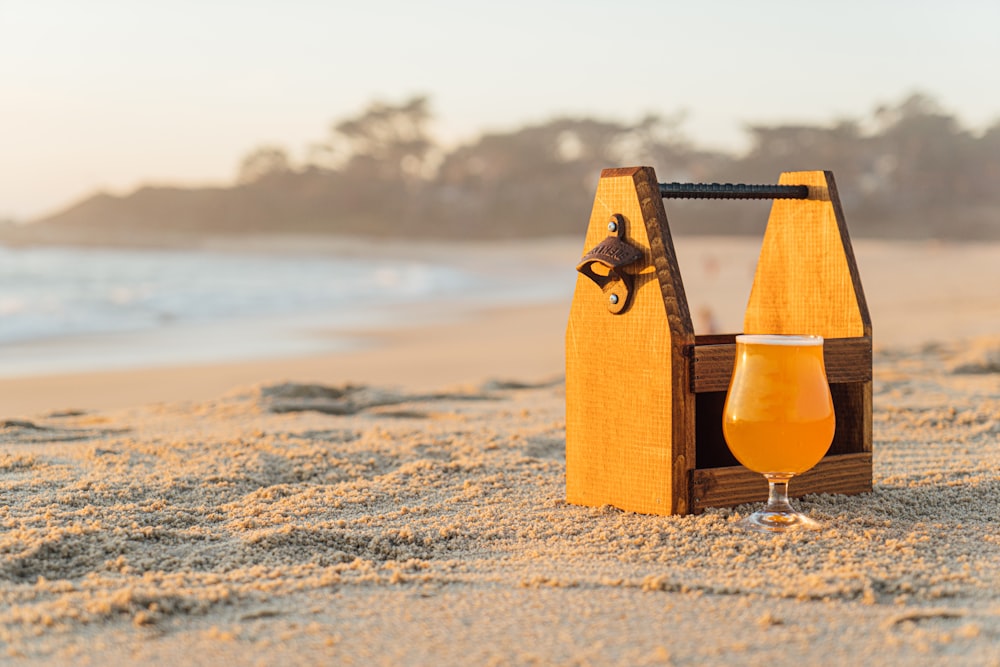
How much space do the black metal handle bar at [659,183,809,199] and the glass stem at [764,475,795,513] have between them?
0.71 metres

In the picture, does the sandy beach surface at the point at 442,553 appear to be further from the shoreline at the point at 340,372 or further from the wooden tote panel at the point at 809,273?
the shoreline at the point at 340,372

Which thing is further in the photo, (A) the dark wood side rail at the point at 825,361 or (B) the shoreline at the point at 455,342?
(B) the shoreline at the point at 455,342

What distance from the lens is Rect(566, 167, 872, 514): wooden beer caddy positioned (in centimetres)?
244

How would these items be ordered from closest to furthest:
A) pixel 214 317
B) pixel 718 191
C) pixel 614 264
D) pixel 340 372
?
pixel 614 264, pixel 718 191, pixel 340 372, pixel 214 317

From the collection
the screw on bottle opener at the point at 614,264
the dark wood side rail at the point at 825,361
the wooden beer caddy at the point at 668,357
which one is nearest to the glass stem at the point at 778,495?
the wooden beer caddy at the point at 668,357

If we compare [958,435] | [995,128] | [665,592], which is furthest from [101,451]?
[995,128]

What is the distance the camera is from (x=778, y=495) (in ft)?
7.94

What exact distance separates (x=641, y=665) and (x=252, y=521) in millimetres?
1216

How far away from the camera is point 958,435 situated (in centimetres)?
365

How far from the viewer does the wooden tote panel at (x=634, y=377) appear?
2.42 meters

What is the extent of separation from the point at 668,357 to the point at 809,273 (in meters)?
0.72

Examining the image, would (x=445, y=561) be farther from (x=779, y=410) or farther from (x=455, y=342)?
(x=455, y=342)

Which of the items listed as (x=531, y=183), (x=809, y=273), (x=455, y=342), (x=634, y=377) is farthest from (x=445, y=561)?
(x=531, y=183)

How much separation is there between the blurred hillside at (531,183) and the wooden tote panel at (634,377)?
139 ft
